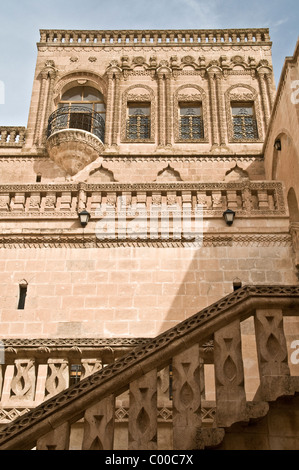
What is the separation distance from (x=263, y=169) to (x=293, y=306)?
12.3m

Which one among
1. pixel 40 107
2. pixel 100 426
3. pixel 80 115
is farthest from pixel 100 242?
Answer: pixel 40 107

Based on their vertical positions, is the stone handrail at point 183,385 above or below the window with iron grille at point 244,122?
below

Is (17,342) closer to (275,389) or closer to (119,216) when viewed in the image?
(275,389)

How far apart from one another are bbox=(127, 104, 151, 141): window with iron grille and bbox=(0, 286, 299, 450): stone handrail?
525 inches

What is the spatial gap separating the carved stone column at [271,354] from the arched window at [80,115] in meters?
13.5

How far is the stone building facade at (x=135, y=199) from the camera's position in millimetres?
10195

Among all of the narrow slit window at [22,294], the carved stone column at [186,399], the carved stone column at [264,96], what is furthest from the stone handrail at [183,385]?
the carved stone column at [264,96]

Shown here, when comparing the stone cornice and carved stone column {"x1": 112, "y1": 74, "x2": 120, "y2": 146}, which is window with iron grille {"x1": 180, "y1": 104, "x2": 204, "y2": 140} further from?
the stone cornice

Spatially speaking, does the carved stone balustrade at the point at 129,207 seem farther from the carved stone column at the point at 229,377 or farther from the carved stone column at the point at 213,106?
the carved stone column at the point at 229,377

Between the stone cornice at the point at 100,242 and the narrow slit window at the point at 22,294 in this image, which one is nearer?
the narrow slit window at the point at 22,294

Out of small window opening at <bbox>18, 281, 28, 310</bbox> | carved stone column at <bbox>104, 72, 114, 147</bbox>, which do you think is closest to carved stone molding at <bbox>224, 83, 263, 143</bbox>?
carved stone column at <bbox>104, 72, 114, 147</bbox>

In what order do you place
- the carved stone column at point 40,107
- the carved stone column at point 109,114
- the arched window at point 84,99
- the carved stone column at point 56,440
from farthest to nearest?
the arched window at point 84,99 → the carved stone column at point 40,107 → the carved stone column at point 109,114 → the carved stone column at point 56,440

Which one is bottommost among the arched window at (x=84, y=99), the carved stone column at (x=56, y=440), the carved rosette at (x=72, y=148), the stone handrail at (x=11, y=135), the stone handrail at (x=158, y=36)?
the carved stone column at (x=56, y=440)

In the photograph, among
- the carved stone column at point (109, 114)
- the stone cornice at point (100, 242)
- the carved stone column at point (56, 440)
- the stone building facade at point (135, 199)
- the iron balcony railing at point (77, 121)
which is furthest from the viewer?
the carved stone column at point (109, 114)
